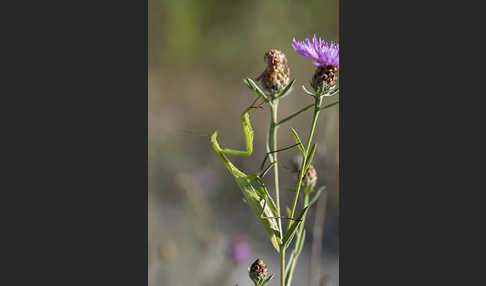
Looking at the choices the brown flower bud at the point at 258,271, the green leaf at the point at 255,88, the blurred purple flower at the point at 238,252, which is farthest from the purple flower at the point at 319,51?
the blurred purple flower at the point at 238,252

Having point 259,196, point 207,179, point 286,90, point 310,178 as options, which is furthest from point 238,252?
point 286,90

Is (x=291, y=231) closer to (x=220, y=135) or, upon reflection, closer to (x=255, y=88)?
(x=255, y=88)

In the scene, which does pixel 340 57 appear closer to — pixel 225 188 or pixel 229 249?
pixel 229 249

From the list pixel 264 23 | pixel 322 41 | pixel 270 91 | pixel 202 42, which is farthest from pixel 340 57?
pixel 202 42

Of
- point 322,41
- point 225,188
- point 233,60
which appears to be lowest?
point 225,188

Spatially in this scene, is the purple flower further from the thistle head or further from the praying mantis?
the thistle head

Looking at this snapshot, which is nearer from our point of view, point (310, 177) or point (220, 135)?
point (310, 177)

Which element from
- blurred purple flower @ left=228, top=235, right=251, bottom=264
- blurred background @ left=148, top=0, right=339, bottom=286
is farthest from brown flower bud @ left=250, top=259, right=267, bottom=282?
blurred purple flower @ left=228, top=235, right=251, bottom=264
